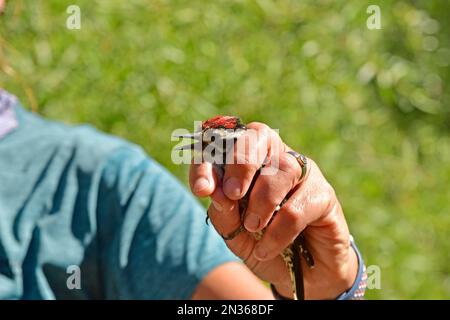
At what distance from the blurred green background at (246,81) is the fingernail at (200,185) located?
93 cm

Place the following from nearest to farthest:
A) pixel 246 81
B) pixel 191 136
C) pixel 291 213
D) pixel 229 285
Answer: pixel 191 136
pixel 291 213
pixel 229 285
pixel 246 81

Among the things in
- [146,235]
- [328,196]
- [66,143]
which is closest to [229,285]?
[146,235]

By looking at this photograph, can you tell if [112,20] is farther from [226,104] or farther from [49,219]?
[49,219]

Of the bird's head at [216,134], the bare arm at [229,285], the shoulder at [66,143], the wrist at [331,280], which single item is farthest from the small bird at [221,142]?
the shoulder at [66,143]

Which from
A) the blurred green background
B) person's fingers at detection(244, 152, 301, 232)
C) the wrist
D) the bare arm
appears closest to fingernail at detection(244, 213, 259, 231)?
person's fingers at detection(244, 152, 301, 232)

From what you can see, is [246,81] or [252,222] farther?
[246,81]

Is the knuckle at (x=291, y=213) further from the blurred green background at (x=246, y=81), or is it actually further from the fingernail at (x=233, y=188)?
the blurred green background at (x=246, y=81)

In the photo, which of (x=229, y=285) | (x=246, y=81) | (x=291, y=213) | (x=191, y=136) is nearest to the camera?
(x=191, y=136)

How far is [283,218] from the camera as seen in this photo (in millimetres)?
686

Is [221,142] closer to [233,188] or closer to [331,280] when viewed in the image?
[233,188]

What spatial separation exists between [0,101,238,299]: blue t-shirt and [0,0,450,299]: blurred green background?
331 mm

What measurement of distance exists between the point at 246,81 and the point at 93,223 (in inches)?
21.0

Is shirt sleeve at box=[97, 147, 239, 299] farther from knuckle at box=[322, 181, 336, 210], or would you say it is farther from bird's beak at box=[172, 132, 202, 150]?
bird's beak at box=[172, 132, 202, 150]

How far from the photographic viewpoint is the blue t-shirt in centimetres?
118
